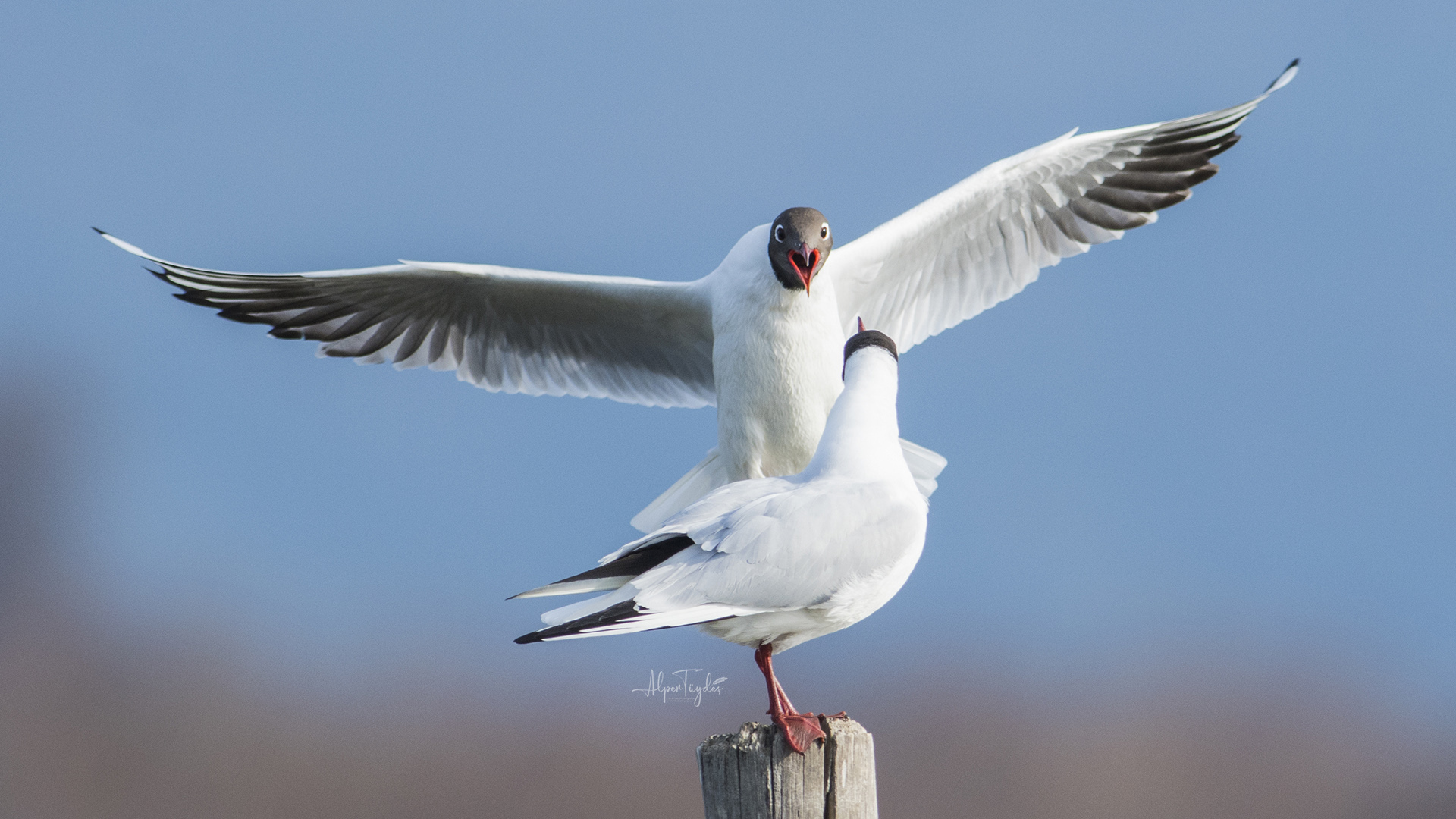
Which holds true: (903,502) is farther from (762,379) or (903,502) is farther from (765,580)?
(762,379)

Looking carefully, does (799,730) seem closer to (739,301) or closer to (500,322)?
(739,301)

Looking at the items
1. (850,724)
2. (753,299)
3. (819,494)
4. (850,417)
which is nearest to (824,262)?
(753,299)

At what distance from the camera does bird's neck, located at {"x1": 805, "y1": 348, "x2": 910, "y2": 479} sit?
3658 millimetres

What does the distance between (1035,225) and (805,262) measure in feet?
6.55

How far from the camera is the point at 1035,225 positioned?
21.9 feet

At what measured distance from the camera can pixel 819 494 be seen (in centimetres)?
348

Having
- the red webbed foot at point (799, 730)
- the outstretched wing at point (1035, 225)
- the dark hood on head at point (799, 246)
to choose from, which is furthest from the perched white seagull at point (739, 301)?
the red webbed foot at point (799, 730)

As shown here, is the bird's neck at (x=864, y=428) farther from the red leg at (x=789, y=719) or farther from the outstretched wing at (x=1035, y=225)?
the outstretched wing at (x=1035, y=225)

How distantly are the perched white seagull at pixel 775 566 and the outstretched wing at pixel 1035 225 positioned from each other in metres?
3.03

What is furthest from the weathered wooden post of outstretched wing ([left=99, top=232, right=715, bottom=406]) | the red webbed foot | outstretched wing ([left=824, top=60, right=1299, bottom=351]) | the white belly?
outstretched wing ([left=824, top=60, right=1299, bottom=351])

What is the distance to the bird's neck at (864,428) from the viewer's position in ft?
12.0

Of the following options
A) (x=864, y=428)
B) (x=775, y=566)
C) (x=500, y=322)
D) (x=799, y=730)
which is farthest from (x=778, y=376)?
(x=799, y=730)

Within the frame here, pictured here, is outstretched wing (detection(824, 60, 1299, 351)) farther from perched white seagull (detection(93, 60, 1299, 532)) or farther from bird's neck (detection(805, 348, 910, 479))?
bird's neck (detection(805, 348, 910, 479))

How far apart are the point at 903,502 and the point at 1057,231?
3.60m
